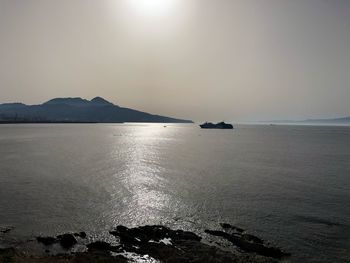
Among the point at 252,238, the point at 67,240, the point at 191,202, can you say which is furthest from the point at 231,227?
the point at 67,240

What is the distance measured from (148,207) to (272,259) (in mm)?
18049

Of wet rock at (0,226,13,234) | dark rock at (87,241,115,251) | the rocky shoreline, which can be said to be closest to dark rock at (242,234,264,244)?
the rocky shoreline

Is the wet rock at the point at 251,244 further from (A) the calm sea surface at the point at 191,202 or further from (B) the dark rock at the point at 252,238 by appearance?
(A) the calm sea surface at the point at 191,202

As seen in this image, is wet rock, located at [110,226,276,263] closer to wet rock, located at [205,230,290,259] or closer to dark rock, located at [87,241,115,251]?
dark rock, located at [87,241,115,251]

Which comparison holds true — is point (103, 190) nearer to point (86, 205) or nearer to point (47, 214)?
point (86, 205)

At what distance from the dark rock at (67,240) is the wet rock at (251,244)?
12928mm

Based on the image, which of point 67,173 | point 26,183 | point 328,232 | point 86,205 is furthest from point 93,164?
point 328,232

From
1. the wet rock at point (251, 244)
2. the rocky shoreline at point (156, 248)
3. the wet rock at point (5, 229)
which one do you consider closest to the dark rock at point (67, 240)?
the rocky shoreline at point (156, 248)

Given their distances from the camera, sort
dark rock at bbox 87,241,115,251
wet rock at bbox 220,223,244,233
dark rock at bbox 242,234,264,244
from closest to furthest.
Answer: dark rock at bbox 87,241,115,251 < dark rock at bbox 242,234,264,244 < wet rock at bbox 220,223,244,233

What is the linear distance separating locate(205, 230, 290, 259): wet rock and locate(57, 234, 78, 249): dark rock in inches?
509

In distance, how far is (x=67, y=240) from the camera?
88.7 ft

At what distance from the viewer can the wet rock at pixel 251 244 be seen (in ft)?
81.7

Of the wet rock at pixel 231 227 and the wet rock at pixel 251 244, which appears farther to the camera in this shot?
the wet rock at pixel 231 227

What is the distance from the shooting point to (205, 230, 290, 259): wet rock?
980 inches
